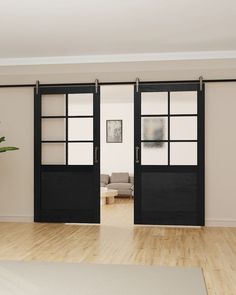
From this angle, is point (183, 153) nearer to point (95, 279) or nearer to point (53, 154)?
point (53, 154)

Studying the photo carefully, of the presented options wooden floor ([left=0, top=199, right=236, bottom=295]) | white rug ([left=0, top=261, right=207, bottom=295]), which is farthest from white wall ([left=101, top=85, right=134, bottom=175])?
white rug ([left=0, top=261, right=207, bottom=295])

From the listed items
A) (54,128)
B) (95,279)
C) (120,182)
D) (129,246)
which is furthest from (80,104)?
(120,182)

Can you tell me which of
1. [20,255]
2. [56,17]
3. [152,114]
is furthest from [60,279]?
[152,114]

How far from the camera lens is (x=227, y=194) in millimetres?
5828

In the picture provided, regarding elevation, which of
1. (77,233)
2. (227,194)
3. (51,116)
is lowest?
(77,233)

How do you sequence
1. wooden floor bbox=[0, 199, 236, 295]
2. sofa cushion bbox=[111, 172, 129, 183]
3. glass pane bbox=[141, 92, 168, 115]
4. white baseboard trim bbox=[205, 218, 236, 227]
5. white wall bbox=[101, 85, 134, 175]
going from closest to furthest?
wooden floor bbox=[0, 199, 236, 295]
white baseboard trim bbox=[205, 218, 236, 227]
glass pane bbox=[141, 92, 168, 115]
sofa cushion bbox=[111, 172, 129, 183]
white wall bbox=[101, 85, 134, 175]

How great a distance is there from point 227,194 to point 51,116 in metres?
2.83

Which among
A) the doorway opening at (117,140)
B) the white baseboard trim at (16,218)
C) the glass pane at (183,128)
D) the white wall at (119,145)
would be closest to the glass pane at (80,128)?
the glass pane at (183,128)

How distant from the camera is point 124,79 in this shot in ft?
19.8

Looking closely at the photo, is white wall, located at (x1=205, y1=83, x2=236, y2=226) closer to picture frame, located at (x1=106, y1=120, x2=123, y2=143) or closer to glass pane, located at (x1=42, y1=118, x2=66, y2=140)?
glass pane, located at (x1=42, y1=118, x2=66, y2=140)

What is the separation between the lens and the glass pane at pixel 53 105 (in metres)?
6.18

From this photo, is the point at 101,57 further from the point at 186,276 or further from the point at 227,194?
the point at 186,276

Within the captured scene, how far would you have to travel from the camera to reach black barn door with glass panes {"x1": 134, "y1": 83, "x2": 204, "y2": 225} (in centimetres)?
586

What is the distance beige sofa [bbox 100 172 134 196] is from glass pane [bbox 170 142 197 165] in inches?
145
